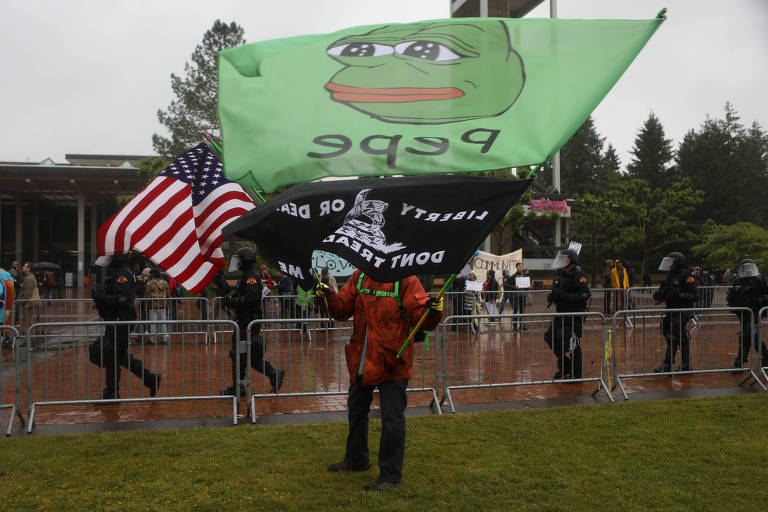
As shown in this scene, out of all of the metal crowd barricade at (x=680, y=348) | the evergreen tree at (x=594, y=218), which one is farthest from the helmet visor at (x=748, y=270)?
the evergreen tree at (x=594, y=218)

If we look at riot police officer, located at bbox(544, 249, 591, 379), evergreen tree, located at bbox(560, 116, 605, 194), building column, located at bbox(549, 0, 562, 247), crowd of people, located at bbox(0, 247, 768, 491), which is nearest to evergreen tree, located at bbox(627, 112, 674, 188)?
evergreen tree, located at bbox(560, 116, 605, 194)

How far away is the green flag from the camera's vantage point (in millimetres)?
3916

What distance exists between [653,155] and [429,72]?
6668 cm

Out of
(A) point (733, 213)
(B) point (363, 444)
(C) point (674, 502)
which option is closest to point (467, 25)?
(B) point (363, 444)

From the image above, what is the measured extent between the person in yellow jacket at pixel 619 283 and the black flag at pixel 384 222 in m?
13.9

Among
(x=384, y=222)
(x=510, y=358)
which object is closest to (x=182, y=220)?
(x=384, y=222)

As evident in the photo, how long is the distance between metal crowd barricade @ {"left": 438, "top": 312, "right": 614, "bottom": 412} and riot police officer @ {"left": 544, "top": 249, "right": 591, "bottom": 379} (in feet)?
0.40

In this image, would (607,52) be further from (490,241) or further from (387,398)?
(490,241)

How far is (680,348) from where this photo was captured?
9.59 meters

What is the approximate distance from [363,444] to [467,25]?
130 inches

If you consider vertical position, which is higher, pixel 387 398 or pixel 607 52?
pixel 607 52

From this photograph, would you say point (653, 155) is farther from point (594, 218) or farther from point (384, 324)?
point (384, 324)

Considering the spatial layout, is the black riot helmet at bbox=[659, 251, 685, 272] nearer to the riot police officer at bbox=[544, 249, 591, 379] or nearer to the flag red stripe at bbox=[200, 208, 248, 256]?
the riot police officer at bbox=[544, 249, 591, 379]

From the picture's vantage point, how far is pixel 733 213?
190 feet
